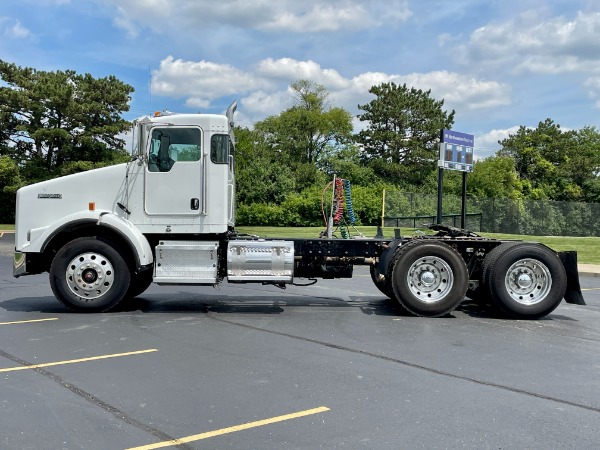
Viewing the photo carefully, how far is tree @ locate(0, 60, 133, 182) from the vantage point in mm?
47438

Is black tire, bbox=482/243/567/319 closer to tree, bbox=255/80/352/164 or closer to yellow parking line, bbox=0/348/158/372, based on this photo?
yellow parking line, bbox=0/348/158/372

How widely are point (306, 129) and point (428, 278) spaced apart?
6504 cm

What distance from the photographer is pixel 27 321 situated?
8602 millimetres

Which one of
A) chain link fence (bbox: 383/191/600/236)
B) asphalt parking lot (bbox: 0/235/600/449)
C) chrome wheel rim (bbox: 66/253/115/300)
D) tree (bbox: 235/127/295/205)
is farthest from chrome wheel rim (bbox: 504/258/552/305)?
tree (bbox: 235/127/295/205)

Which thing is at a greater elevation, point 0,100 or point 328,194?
point 0,100

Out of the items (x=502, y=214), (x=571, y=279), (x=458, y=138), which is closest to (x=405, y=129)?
(x=502, y=214)

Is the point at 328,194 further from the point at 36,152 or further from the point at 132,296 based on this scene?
the point at 132,296

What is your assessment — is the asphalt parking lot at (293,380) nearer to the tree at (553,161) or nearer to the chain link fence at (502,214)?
the chain link fence at (502,214)

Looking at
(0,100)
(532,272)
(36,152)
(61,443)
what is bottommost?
(61,443)

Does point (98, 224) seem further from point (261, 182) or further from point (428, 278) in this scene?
point (261, 182)

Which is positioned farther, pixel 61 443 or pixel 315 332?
pixel 315 332

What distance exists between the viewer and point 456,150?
61.0 ft

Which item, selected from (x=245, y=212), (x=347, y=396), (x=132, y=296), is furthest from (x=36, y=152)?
(x=347, y=396)

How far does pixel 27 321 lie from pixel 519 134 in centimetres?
8184
